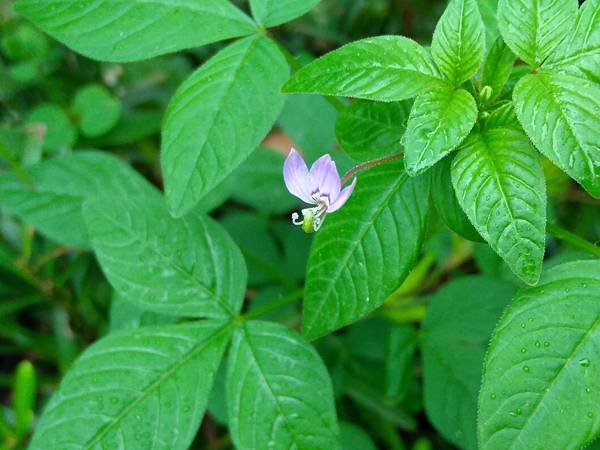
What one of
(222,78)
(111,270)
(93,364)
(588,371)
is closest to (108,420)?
(93,364)

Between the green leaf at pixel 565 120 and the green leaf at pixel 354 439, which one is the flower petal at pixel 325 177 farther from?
the green leaf at pixel 354 439

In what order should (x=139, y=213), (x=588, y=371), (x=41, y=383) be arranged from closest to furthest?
(x=588, y=371), (x=139, y=213), (x=41, y=383)

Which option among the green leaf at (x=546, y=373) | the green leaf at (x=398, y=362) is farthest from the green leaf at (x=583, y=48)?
the green leaf at (x=398, y=362)

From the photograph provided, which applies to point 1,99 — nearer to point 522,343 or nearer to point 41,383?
point 41,383

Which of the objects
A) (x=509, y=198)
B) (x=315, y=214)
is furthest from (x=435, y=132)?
(x=315, y=214)

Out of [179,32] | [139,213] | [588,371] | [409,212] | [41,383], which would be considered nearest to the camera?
[588,371]

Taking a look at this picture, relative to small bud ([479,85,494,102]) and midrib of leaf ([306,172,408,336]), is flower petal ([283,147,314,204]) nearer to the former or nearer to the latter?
midrib of leaf ([306,172,408,336])

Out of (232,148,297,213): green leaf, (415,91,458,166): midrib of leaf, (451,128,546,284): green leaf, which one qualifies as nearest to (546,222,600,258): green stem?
(451,128,546,284): green leaf

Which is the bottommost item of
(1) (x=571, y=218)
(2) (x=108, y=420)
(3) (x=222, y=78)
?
(1) (x=571, y=218)
